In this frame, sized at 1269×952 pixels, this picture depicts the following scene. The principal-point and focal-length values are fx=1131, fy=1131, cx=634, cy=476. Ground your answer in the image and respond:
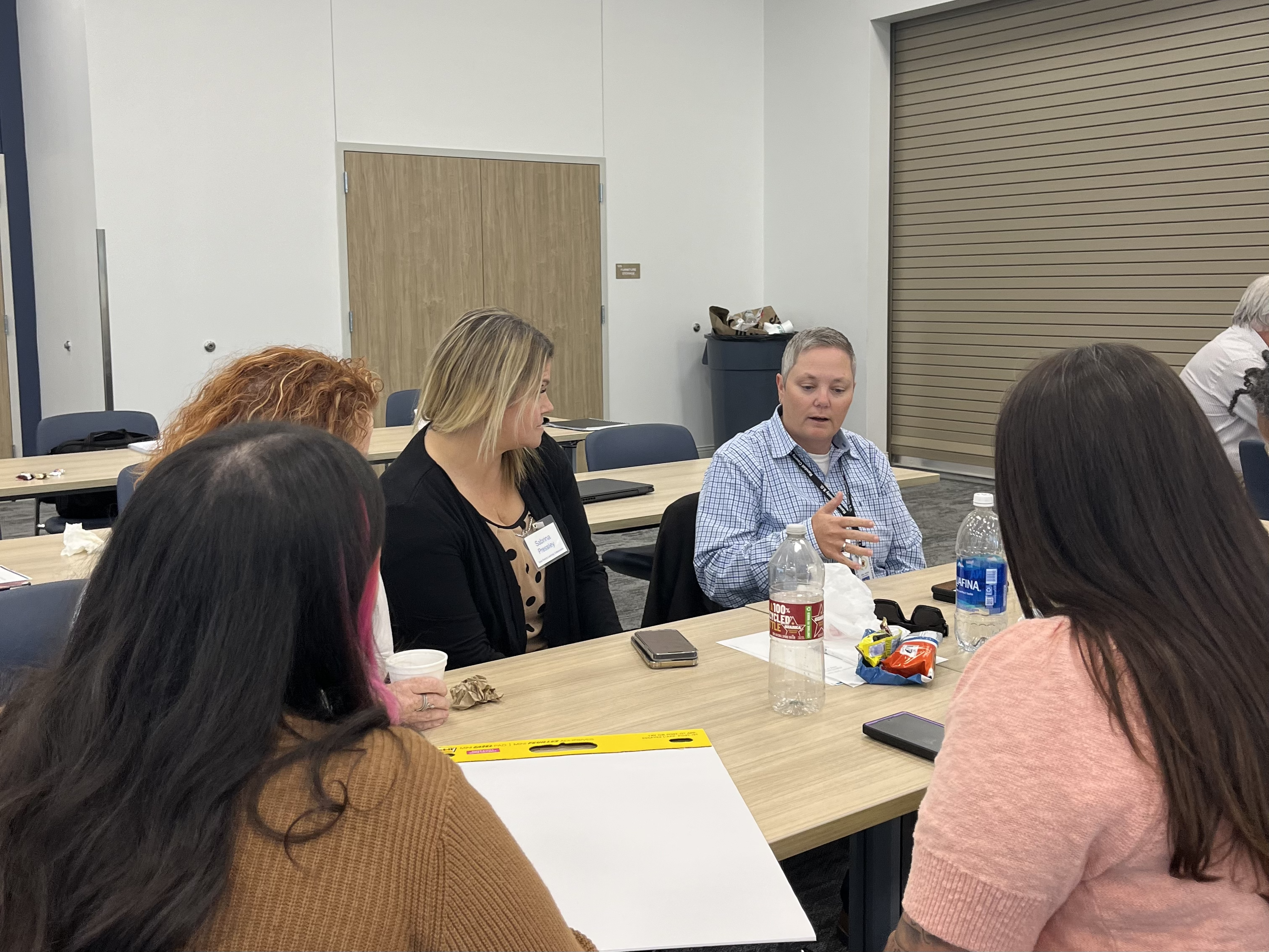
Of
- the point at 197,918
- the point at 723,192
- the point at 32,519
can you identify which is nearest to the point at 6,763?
the point at 197,918

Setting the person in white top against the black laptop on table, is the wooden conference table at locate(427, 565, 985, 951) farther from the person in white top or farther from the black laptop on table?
the person in white top

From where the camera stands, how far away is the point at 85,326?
22.6 feet

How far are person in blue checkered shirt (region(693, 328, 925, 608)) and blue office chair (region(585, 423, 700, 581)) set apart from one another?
1.43m

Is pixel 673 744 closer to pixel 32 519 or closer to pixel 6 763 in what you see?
pixel 6 763

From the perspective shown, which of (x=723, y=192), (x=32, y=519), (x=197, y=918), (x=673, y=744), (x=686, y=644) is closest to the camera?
(x=197, y=918)

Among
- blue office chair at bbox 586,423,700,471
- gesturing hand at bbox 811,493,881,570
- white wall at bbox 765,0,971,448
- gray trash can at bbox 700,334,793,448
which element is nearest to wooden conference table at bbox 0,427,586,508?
blue office chair at bbox 586,423,700,471

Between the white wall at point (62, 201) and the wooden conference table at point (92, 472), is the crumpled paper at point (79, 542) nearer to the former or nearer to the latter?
the wooden conference table at point (92, 472)

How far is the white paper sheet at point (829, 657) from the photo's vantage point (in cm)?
200

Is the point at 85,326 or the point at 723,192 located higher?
the point at 723,192

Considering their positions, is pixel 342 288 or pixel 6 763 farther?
pixel 342 288

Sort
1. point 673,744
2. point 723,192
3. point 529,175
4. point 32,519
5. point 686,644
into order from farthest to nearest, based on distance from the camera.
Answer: point 723,192
point 529,175
point 32,519
point 686,644
point 673,744

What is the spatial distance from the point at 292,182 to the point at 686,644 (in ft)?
18.7

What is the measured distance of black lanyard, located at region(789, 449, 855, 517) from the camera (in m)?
2.94

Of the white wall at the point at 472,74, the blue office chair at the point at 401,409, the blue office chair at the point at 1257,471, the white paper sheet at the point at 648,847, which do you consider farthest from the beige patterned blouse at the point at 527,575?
the white wall at the point at 472,74
